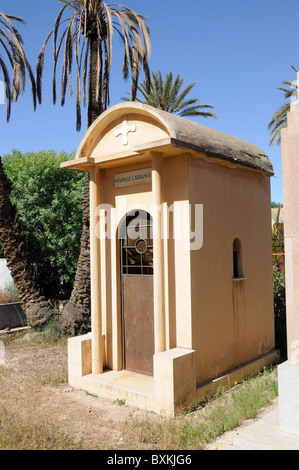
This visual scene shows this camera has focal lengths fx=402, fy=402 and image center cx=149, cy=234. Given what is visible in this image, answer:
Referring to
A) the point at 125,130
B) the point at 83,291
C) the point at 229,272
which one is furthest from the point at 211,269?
the point at 83,291

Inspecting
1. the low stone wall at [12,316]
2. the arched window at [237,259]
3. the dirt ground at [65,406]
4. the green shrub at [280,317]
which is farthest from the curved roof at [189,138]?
the low stone wall at [12,316]

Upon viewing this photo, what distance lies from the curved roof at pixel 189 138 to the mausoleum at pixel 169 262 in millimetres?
27

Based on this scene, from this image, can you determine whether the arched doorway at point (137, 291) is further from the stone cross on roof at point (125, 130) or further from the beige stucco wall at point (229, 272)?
the stone cross on roof at point (125, 130)

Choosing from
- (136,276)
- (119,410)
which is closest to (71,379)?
(119,410)

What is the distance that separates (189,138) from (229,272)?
2.53 meters

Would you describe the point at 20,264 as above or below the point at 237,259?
below

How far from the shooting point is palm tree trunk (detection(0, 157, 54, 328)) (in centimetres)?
1157

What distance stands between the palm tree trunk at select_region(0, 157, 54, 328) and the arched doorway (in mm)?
4873

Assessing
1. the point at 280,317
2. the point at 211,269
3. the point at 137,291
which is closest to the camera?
the point at 211,269

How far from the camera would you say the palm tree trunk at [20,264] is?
11.6m

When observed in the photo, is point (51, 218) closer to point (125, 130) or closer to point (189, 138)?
point (125, 130)

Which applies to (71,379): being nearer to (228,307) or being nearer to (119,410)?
(119,410)

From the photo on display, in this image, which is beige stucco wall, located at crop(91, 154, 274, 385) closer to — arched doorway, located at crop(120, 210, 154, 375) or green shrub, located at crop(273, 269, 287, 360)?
Answer: arched doorway, located at crop(120, 210, 154, 375)

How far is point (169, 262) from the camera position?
21.8 ft
